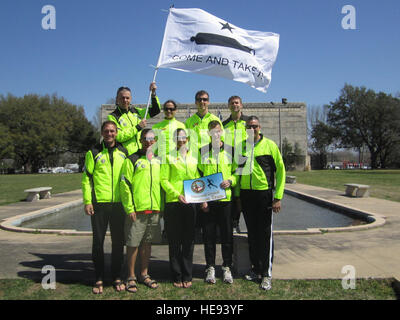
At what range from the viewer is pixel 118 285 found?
414 centimetres

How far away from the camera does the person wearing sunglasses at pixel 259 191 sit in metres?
4.45

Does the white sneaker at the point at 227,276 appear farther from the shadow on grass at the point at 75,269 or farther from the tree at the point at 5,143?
the tree at the point at 5,143

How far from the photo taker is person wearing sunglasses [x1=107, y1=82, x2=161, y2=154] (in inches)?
181

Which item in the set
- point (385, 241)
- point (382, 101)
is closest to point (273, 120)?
point (382, 101)

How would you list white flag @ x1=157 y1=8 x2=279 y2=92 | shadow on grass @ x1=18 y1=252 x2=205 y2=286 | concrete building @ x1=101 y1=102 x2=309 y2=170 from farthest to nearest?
concrete building @ x1=101 y1=102 x2=309 y2=170, white flag @ x1=157 y1=8 x2=279 y2=92, shadow on grass @ x1=18 y1=252 x2=205 y2=286

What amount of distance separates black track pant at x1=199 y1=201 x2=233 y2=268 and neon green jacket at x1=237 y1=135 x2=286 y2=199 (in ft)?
1.38

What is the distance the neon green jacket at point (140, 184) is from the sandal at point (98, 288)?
935 millimetres

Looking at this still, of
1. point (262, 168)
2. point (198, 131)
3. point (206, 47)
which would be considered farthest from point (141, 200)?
point (206, 47)

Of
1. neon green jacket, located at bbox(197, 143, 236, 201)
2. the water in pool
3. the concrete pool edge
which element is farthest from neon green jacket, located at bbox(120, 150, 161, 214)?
the water in pool

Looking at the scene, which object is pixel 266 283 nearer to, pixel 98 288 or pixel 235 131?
pixel 98 288

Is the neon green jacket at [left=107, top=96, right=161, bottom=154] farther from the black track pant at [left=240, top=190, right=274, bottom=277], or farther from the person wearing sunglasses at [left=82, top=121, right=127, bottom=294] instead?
the black track pant at [left=240, top=190, right=274, bottom=277]

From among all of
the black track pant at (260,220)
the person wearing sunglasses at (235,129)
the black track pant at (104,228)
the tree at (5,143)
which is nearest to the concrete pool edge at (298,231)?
the person wearing sunglasses at (235,129)

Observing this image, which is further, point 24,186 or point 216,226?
point 24,186

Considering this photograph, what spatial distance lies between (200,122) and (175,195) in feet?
4.60
